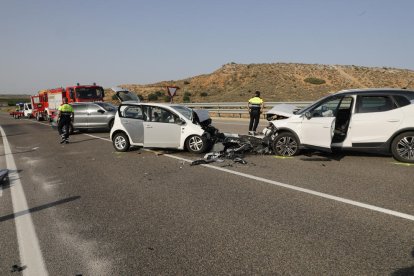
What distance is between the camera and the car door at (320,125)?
809 cm

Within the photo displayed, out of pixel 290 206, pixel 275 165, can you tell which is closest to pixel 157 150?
pixel 275 165

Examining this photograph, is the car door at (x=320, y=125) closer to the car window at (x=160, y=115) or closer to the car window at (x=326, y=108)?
the car window at (x=326, y=108)

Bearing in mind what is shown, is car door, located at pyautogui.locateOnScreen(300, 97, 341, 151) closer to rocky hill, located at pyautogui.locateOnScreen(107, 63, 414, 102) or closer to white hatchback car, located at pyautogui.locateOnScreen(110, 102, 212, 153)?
white hatchback car, located at pyautogui.locateOnScreen(110, 102, 212, 153)

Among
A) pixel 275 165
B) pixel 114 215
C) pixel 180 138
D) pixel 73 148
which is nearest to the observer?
pixel 114 215

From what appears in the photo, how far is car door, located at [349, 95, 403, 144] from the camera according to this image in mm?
7770

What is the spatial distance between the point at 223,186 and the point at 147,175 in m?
1.93

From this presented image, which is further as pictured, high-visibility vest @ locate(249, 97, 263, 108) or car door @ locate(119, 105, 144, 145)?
high-visibility vest @ locate(249, 97, 263, 108)

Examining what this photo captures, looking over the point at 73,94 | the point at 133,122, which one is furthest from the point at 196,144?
the point at 73,94

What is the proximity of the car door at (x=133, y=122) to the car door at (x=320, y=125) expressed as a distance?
15.4ft

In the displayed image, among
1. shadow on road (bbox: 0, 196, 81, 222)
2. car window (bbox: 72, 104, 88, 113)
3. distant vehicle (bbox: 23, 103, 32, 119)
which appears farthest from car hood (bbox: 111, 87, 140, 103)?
distant vehicle (bbox: 23, 103, 32, 119)

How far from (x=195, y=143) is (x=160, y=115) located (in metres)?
1.37

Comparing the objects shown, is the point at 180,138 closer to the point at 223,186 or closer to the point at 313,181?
the point at 223,186

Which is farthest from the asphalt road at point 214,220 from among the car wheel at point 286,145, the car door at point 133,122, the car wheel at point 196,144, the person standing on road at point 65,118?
the person standing on road at point 65,118

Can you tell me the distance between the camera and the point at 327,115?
27.3 ft
